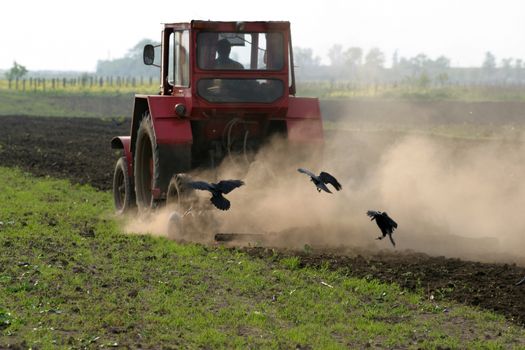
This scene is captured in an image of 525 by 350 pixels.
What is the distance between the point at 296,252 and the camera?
12.5m

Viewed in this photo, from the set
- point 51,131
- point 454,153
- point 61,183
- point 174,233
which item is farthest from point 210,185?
point 51,131

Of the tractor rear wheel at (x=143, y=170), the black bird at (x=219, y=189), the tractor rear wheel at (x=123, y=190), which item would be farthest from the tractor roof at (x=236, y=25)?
the tractor rear wheel at (x=123, y=190)

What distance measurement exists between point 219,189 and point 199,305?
11.3 ft

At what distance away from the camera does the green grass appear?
8500 millimetres

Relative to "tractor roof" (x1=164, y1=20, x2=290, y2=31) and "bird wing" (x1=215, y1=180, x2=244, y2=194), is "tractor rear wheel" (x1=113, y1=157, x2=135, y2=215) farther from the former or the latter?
"bird wing" (x1=215, y1=180, x2=244, y2=194)

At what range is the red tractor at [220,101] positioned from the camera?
47.4 ft

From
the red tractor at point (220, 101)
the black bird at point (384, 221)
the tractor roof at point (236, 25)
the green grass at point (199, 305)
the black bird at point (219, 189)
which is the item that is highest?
the tractor roof at point (236, 25)

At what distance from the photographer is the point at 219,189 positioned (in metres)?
12.9

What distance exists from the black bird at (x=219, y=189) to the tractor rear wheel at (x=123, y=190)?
390cm

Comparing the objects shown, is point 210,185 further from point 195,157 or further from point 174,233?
point 195,157

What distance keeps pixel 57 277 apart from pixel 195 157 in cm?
479

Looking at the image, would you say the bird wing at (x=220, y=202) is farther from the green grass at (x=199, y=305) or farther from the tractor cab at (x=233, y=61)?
the tractor cab at (x=233, y=61)

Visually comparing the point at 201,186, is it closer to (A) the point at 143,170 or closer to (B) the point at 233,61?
(B) the point at 233,61

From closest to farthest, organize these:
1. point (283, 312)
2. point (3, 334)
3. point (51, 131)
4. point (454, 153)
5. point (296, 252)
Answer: point (3, 334) → point (283, 312) → point (296, 252) → point (454, 153) → point (51, 131)
